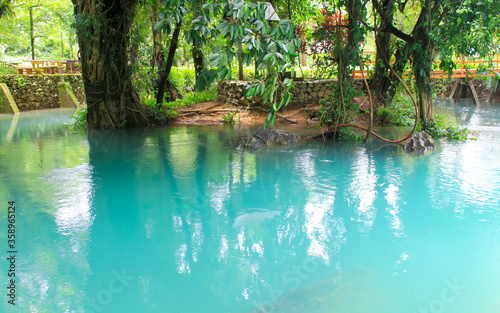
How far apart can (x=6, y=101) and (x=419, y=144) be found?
15799mm

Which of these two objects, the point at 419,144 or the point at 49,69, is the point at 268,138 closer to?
the point at 419,144

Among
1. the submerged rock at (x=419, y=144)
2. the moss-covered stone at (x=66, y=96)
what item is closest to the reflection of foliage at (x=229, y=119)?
the submerged rock at (x=419, y=144)

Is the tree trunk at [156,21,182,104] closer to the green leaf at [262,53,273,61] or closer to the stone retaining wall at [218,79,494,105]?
the stone retaining wall at [218,79,494,105]

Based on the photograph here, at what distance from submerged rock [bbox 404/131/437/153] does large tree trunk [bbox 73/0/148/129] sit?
7198 millimetres

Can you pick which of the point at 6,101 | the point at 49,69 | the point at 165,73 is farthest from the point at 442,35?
the point at 49,69

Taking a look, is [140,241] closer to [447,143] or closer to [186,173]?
[186,173]

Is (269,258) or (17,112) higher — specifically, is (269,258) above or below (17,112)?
below

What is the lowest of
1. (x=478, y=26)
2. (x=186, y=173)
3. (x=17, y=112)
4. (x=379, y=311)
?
(x=379, y=311)

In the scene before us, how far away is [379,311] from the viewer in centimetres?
271

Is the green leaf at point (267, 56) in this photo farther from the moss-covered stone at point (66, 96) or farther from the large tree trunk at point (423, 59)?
the moss-covered stone at point (66, 96)

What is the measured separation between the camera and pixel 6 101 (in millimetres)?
16109

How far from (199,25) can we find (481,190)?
4005mm

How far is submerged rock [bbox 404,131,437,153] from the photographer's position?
7.40m

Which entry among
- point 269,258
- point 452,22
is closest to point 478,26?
point 452,22
